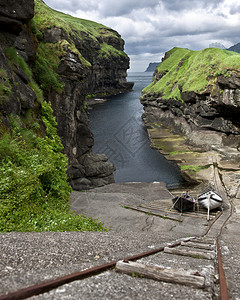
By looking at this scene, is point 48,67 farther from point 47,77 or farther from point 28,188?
point 28,188

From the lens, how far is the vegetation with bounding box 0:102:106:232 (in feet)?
33.7

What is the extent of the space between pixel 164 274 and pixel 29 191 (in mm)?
8286

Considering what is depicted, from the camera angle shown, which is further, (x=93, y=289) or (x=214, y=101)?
(x=214, y=101)

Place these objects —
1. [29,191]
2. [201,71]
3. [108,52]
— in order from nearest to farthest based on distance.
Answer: [29,191]
[201,71]
[108,52]

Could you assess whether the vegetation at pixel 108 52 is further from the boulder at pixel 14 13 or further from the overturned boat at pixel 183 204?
the overturned boat at pixel 183 204

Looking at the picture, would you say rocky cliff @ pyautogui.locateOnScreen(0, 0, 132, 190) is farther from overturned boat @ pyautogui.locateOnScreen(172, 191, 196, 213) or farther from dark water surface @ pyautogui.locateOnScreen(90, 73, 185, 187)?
overturned boat @ pyautogui.locateOnScreen(172, 191, 196, 213)

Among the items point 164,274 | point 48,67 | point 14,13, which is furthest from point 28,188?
point 48,67

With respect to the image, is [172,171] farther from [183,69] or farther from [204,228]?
[183,69]

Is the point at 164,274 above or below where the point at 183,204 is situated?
above

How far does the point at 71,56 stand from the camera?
30.5 m

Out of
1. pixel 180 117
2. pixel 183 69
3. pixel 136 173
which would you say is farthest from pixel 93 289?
pixel 183 69

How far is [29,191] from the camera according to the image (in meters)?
11.3

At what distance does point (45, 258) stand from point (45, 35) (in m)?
30.2

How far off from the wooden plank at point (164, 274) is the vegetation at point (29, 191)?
5786 mm
